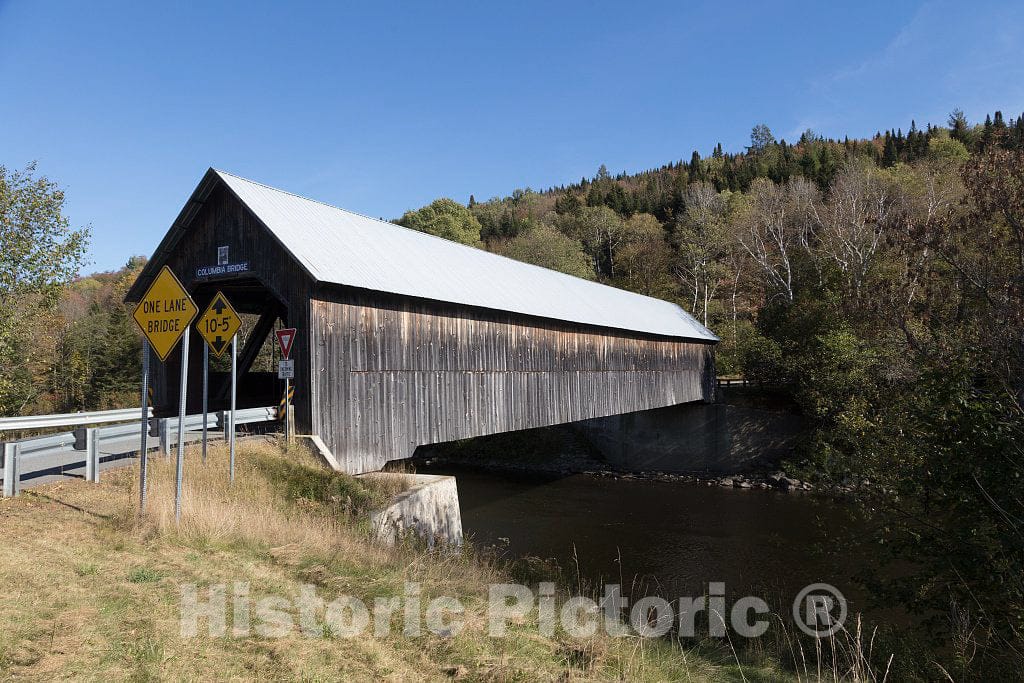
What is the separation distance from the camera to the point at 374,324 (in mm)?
12047

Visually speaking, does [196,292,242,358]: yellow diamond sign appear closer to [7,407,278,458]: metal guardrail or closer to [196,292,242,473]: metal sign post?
[196,292,242,473]: metal sign post

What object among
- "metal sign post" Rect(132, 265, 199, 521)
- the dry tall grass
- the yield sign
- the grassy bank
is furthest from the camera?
the yield sign

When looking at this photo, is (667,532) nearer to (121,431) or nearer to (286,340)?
(286,340)

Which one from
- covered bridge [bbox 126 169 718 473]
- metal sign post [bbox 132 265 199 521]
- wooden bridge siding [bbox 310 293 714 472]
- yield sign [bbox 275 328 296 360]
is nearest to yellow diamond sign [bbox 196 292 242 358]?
yield sign [bbox 275 328 296 360]

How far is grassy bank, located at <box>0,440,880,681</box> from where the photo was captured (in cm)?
401

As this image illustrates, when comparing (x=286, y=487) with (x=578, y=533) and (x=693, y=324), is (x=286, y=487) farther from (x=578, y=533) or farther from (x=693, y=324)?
(x=693, y=324)

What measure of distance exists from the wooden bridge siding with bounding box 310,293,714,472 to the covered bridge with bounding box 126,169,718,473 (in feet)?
0.09

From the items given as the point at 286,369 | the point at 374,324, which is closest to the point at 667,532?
the point at 374,324

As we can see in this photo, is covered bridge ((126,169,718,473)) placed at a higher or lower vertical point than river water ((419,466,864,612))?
higher

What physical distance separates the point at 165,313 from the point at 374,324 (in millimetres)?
5174

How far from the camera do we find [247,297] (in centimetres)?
1600

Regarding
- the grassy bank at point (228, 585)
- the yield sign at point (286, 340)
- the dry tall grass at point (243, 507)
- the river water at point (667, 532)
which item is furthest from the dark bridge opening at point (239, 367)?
the river water at point (667, 532)

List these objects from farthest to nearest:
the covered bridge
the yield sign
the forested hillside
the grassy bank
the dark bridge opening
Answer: the dark bridge opening < the covered bridge < the yield sign < the forested hillside < the grassy bank

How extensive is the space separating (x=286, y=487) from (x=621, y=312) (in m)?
16.3
